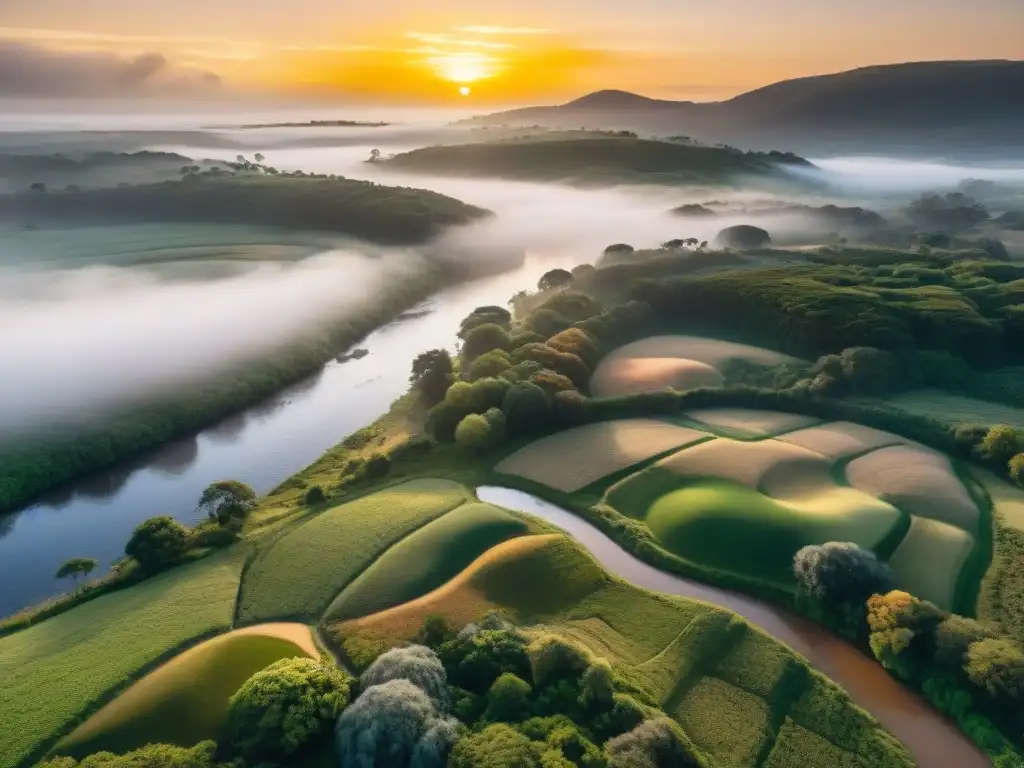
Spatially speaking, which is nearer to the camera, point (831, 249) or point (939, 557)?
point (939, 557)

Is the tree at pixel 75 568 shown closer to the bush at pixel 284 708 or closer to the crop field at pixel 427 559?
the crop field at pixel 427 559

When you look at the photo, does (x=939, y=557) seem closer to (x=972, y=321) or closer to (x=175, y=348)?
(x=972, y=321)

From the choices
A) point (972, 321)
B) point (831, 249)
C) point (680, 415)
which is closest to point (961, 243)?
point (831, 249)

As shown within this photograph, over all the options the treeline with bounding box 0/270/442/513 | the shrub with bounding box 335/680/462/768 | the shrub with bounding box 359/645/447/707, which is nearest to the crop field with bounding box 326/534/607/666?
the shrub with bounding box 359/645/447/707

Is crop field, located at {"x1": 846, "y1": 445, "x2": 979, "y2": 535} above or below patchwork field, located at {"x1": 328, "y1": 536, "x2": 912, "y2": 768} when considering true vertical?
above

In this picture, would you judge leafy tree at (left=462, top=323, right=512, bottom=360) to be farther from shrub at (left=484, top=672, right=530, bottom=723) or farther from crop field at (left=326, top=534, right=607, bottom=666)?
shrub at (left=484, top=672, right=530, bottom=723)

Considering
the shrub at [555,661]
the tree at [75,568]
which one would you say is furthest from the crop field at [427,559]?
the tree at [75,568]
